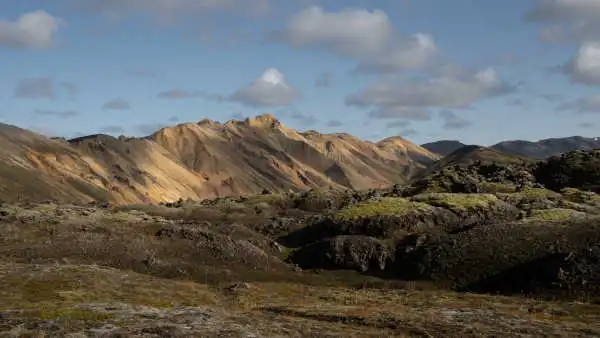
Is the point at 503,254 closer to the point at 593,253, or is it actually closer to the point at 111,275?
the point at 593,253

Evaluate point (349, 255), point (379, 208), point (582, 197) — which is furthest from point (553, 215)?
point (349, 255)

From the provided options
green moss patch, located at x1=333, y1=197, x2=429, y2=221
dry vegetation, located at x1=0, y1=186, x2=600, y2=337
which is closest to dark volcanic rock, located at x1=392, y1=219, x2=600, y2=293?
dry vegetation, located at x1=0, y1=186, x2=600, y2=337

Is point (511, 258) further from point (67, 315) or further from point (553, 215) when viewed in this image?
point (67, 315)

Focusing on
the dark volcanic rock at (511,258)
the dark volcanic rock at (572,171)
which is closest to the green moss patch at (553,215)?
the dark volcanic rock at (511,258)

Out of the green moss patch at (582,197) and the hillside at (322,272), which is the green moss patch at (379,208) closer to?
the hillside at (322,272)

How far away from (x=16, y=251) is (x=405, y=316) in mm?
46048

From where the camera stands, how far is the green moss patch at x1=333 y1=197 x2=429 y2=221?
87688 millimetres

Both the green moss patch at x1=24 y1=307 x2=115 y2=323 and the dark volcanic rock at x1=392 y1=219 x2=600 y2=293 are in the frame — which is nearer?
the green moss patch at x1=24 y1=307 x2=115 y2=323

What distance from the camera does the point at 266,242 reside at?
81188mm

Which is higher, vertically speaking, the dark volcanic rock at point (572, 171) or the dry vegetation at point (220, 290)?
the dark volcanic rock at point (572, 171)

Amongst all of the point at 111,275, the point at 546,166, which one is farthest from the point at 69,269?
the point at 546,166

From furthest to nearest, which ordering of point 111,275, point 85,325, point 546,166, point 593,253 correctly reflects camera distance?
point 546,166, point 593,253, point 111,275, point 85,325

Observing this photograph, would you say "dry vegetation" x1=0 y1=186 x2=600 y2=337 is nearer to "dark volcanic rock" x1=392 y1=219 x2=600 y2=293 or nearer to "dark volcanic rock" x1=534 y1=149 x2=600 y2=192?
"dark volcanic rock" x1=392 y1=219 x2=600 y2=293

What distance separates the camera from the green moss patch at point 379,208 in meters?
87.7
